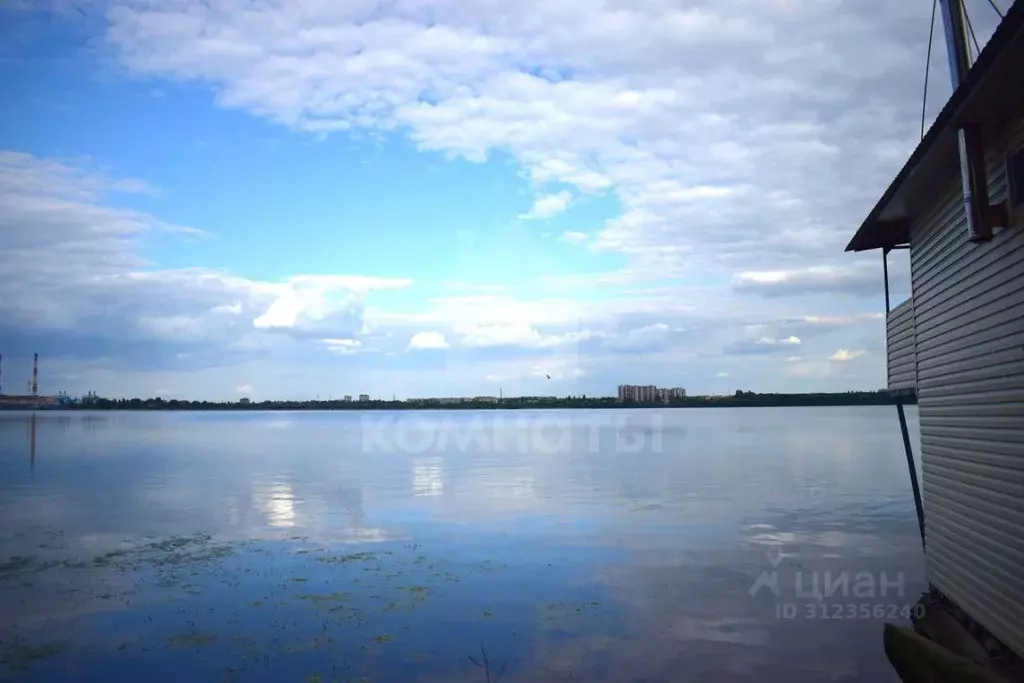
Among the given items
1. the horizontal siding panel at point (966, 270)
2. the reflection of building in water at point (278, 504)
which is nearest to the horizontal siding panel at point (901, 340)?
the horizontal siding panel at point (966, 270)

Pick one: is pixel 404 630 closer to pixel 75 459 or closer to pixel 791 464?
pixel 791 464

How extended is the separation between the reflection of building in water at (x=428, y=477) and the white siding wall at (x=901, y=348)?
1873 centimetres

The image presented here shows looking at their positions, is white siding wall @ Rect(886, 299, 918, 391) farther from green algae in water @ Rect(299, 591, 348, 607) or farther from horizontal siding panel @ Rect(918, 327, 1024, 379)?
green algae in water @ Rect(299, 591, 348, 607)

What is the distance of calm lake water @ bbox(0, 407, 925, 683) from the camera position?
11047mm

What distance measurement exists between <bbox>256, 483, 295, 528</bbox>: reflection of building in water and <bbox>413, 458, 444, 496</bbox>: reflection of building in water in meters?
4.78

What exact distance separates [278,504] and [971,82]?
24.1 meters

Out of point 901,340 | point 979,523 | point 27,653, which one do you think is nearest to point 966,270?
point 979,523

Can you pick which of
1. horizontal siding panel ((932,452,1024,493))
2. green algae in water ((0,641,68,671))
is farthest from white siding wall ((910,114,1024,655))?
green algae in water ((0,641,68,671))

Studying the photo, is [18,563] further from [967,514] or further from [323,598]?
[967,514]

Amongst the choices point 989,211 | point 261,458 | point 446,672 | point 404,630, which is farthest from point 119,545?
point 261,458

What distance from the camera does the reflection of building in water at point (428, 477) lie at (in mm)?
30716

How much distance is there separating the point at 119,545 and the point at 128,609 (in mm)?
6666

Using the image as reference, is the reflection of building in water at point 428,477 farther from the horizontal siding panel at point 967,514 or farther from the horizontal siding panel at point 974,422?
the horizontal siding panel at point 974,422

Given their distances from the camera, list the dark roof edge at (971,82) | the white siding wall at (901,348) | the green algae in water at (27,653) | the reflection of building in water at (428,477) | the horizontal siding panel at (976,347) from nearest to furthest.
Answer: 1. the dark roof edge at (971,82)
2. the horizontal siding panel at (976,347)
3. the green algae in water at (27,653)
4. the white siding wall at (901,348)
5. the reflection of building in water at (428,477)
